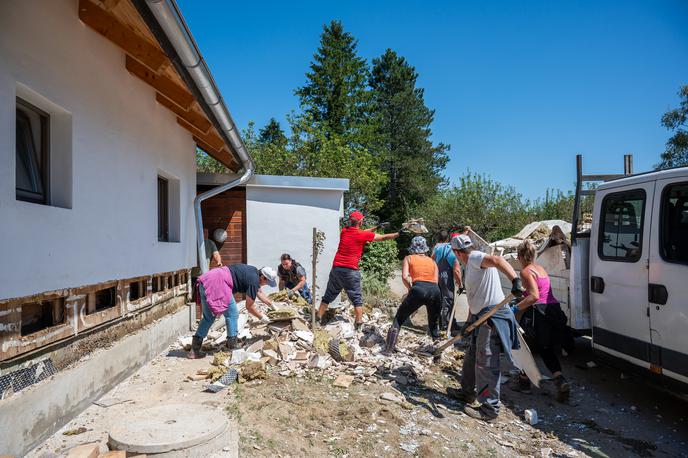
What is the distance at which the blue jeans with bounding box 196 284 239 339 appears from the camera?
6184 mm

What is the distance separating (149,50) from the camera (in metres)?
4.81

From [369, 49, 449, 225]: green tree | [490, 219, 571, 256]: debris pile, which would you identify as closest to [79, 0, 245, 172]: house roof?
[490, 219, 571, 256]: debris pile

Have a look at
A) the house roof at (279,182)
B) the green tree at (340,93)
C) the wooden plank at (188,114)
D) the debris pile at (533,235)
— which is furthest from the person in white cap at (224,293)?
the green tree at (340,93)

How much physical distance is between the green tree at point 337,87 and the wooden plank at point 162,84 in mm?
23113

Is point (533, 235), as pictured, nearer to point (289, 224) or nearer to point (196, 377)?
point (289, 224)

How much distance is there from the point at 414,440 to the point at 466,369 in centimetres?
122

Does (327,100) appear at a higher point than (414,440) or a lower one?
higher

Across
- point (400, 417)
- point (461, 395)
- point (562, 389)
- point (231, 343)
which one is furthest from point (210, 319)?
point (562, 389)

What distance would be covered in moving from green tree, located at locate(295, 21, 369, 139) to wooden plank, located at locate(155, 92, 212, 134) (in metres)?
22.0

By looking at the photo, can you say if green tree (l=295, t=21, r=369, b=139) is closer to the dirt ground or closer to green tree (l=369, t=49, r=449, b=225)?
Result: green tree (l=369, t=49, r=449, b=225)

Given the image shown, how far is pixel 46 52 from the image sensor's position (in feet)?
12.1

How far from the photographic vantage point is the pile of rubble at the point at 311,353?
5.52 metres

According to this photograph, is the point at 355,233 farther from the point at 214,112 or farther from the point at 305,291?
the point at 214,112

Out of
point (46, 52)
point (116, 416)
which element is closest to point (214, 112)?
point (46, 52)
